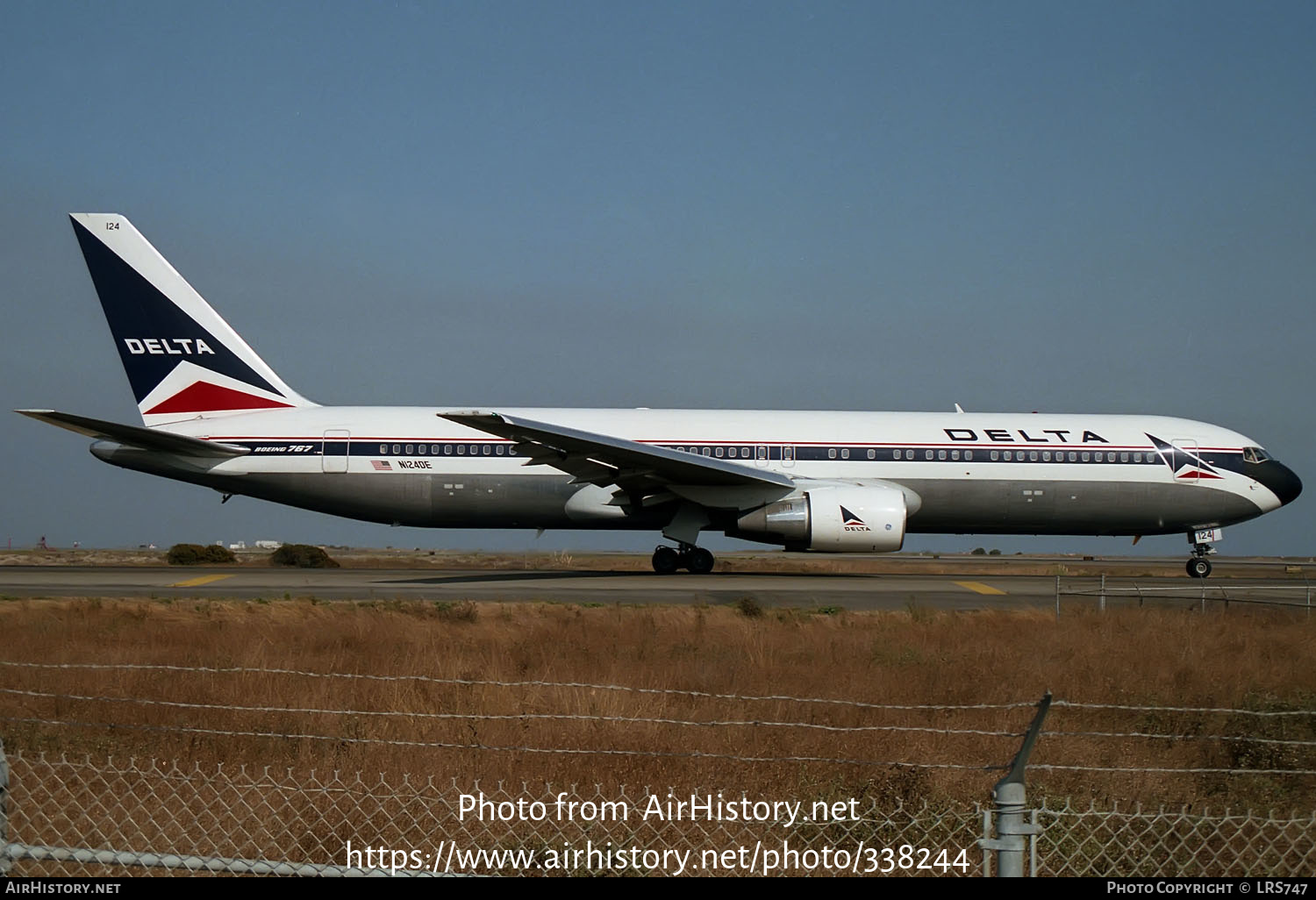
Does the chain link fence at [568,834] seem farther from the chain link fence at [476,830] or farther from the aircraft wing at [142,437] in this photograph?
the aircraft wing at [142,437]

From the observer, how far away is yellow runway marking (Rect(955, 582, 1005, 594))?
Answer: 70.0ft

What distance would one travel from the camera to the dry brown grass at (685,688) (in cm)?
709

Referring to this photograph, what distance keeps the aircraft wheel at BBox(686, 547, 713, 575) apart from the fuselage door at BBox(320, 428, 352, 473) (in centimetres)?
774

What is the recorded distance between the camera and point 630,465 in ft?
Result: 72.5

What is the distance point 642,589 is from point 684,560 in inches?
173

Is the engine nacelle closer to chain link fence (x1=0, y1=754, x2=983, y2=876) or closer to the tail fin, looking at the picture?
the tail fin

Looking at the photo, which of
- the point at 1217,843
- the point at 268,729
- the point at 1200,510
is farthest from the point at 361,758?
the point at 1200,510

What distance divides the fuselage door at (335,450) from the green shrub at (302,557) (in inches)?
353

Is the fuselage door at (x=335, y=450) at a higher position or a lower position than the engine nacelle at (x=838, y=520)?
higher

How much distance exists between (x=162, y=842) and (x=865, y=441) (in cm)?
1997

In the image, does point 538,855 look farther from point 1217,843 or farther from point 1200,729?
point 1200,729

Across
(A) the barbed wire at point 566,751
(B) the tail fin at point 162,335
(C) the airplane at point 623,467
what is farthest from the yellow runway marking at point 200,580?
(A) the barbed wire at point 566,751

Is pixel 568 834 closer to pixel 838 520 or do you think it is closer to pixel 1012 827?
pixel 1012 827

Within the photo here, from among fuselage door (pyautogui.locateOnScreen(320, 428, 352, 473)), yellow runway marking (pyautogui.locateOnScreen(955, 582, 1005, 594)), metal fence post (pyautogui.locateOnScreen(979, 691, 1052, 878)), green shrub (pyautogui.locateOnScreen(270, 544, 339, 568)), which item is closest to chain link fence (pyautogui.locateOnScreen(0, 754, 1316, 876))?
metal fence post (pyautogui.locateOnScreen(979, 691, 1052, 878))
